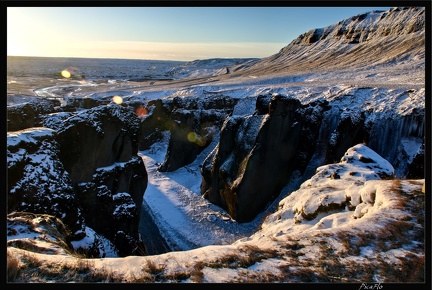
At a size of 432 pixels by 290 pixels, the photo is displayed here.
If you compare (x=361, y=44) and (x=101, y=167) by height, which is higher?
(x=361, y=44)

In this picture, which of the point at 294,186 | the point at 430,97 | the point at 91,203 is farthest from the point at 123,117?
the point at 430,97

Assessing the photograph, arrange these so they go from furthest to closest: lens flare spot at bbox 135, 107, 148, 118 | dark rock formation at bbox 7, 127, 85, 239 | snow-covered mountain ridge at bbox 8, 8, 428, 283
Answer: lens flare spot at bbox 135, 107, 148, 118 → dark rock formation at bbox 7, 127, 85, 239 → snow-covered mountain ridge at bbox 8, 8, 428, 283

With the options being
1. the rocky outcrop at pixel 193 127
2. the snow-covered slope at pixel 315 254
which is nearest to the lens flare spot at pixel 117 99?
the rocky outcrop at pixel 193 127

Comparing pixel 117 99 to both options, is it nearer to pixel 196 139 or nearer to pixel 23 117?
pixel 196 139

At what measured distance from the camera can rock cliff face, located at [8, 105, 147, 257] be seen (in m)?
12.5

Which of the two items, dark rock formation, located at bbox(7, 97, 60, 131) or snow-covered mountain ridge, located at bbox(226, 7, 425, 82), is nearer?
dark rock formation, located at bbox(7, 97, 60, 131)

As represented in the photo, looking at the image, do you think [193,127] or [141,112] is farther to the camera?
[141,112]

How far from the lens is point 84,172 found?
56.5 ft

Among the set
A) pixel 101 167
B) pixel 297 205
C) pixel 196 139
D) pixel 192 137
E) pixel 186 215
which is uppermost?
pixel 297 205

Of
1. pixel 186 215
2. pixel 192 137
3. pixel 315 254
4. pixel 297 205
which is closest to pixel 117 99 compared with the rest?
pixel 192 137

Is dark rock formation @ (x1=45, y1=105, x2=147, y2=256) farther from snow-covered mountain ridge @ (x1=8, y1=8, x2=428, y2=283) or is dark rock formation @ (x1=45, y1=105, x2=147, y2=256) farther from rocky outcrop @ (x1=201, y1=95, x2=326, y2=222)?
rocky outcrop @ (x1=201, y1=95, x2=326, y2=222)

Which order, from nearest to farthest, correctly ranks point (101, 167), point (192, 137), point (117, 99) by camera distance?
1. point (101, 167)
2. point (192, 137)
3. point (117, 99)

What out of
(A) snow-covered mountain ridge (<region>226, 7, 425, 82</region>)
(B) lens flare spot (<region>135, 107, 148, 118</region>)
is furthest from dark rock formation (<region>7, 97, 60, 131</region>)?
(A) snow-covered mountain ridge (<region>226, 7, 425, 82</region>)
